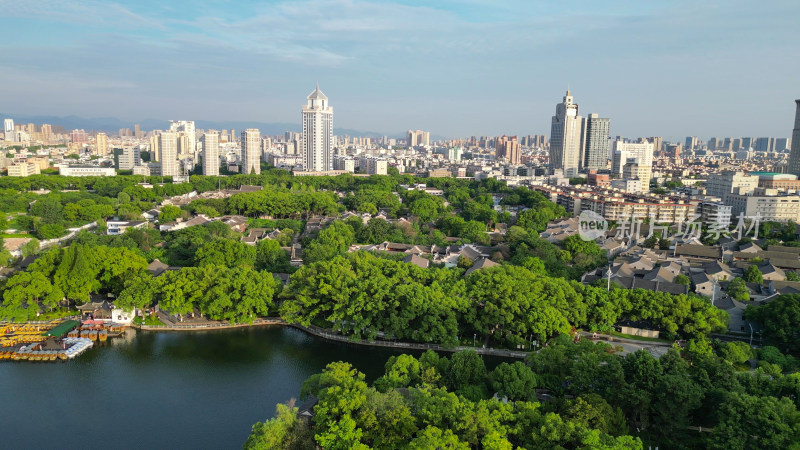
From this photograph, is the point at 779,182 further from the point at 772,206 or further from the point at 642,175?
the point at 642,175

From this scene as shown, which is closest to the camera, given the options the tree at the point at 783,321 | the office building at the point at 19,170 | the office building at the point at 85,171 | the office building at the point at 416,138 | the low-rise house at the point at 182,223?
the tree at the point at 783,321

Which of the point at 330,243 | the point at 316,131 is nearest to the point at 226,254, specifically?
the point at 330,243

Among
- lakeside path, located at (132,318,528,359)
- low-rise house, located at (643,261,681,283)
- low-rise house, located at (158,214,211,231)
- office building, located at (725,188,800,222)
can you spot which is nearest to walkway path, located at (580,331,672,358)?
lakeside path, located at (132,318,528,359)

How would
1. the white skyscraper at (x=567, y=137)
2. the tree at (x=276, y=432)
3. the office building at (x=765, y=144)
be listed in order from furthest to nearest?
1. the office building at (x=765, y=144)
2. the white skyscraper at (x=567, y=137)
3. the tree at (x=276, y=432)

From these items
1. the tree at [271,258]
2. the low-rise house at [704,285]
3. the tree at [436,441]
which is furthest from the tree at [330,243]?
the low-rise house at [704,285]

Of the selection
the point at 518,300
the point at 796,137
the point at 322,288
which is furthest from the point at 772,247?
the point at 796,137

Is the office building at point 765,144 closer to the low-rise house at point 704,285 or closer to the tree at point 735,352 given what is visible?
the low-rise house at point 704,285

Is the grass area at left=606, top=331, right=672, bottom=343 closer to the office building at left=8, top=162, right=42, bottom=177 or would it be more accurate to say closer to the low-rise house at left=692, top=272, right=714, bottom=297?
the low-rise house at left=692, top=272, right=714, bottom=297
